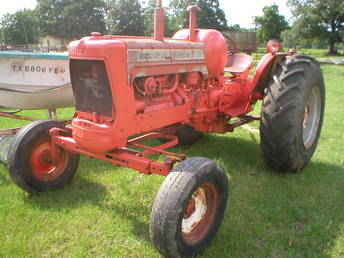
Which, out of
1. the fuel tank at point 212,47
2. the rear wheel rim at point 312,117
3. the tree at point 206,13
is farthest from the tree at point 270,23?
the fuel tank at point 212,47

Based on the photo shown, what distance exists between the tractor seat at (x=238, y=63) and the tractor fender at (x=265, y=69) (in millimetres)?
301

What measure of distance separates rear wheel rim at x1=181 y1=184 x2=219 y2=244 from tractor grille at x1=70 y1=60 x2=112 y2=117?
931 millimetres

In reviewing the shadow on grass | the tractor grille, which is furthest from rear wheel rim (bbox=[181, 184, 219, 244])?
the tractor grille

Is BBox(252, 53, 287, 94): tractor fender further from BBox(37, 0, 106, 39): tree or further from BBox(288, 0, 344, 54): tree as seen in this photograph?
BBox(37, 0, 106, 39): tree

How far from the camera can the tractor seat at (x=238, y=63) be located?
4273 mm

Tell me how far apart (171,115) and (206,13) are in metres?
42.7

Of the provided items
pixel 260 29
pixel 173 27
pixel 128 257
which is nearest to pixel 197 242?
pixel 128 257

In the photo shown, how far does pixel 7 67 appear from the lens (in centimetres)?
557

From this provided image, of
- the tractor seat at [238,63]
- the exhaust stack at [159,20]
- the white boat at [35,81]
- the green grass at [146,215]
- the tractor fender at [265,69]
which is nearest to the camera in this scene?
the green grass at [146,215]

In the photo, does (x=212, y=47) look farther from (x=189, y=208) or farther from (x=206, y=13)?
(x=206, y=13)

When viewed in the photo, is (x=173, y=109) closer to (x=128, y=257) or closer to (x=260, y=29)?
(x=128, y=257)

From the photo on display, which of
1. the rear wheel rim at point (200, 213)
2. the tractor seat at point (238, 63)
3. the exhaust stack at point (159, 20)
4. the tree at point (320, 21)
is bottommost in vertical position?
the rear wheel rim at point (200, 213)

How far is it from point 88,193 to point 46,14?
61.2 m

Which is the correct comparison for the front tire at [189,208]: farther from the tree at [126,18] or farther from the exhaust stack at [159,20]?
the tree at [126,18]
